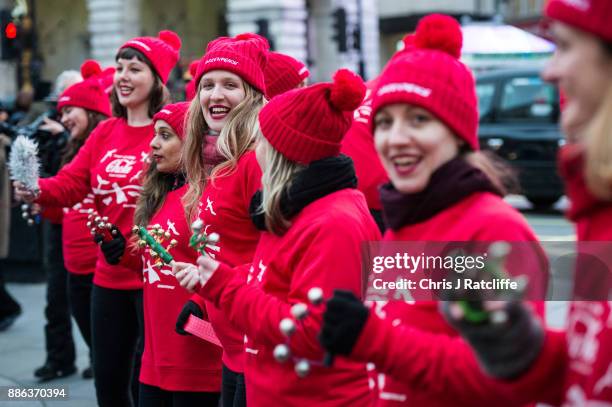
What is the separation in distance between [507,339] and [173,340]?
246cm

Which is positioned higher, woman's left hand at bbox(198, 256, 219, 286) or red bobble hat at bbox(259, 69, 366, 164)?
red bobble hat at bbox(259, 69, 366, 164)

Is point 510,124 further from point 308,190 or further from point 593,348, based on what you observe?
point 593,348

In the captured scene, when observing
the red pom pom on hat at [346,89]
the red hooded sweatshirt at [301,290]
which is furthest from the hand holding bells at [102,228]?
the red pom pom on hat at [346,89]

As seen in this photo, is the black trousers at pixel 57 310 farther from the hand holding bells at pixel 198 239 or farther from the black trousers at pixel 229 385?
the hand holding bells at pixel 198 239

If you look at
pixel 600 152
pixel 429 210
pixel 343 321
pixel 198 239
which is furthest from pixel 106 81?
pixel 600 152

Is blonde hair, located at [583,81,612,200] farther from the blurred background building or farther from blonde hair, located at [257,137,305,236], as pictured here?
the blurred background building

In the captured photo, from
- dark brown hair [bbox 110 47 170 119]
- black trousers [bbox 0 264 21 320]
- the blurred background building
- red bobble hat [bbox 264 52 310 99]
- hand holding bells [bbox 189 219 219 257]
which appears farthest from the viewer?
the blurred background building

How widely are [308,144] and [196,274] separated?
21.1 inches

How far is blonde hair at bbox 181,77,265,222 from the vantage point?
A: 3844 mm

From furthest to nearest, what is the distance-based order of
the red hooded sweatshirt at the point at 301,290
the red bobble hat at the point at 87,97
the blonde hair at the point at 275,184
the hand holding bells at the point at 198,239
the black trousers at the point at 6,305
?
the black trousers at the point at 6,305 → the red bobble hat at the point at 87,97 → the blonde hair at the point at 275,184 → the hand holding bells at the point at 198,239 → the red hooded sweatshirt at the point at 301,290

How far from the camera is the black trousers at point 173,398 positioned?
3.98 m

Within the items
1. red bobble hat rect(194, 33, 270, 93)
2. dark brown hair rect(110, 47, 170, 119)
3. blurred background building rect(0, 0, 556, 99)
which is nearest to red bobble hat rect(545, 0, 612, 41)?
red bobble hat rect(194, 33, 270, 93)

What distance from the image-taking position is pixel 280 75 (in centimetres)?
484

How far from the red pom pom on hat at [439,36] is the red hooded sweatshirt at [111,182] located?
2379 mm
